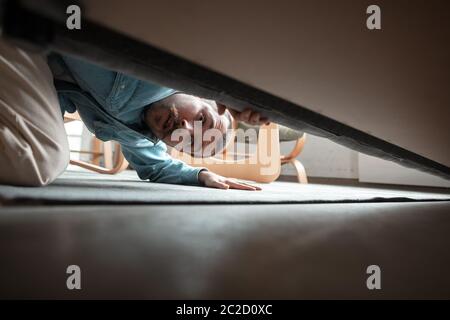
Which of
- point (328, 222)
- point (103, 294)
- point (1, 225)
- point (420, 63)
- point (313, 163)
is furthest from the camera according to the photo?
point (313, 163)

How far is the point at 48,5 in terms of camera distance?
0.22 meters

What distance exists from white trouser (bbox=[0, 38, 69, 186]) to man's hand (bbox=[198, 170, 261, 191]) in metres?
0.42

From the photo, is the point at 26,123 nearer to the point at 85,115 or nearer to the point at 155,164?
the point at 85,115

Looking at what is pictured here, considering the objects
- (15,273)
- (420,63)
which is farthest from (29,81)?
A: (420,63)

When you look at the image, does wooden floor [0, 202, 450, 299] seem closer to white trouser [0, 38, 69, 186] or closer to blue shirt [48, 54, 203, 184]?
white trouser [0, 38, 69, 186]

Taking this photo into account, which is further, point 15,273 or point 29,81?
point 29,81

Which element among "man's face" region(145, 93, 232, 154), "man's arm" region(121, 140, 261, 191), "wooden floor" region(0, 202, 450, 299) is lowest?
"wooden floor" region(0, 202, 450, 299)

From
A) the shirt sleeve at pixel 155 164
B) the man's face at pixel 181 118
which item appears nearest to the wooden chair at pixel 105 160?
the shirt sleeve at pixel 155 164

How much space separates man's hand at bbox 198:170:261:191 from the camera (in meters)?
0.83

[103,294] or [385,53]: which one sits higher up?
[385,53]

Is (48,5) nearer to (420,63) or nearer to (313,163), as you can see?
(420,63)

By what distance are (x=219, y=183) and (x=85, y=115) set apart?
474 mm

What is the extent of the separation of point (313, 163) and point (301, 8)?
2.16 metres

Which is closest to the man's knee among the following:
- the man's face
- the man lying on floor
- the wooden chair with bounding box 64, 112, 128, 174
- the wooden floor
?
the man lying on floor
